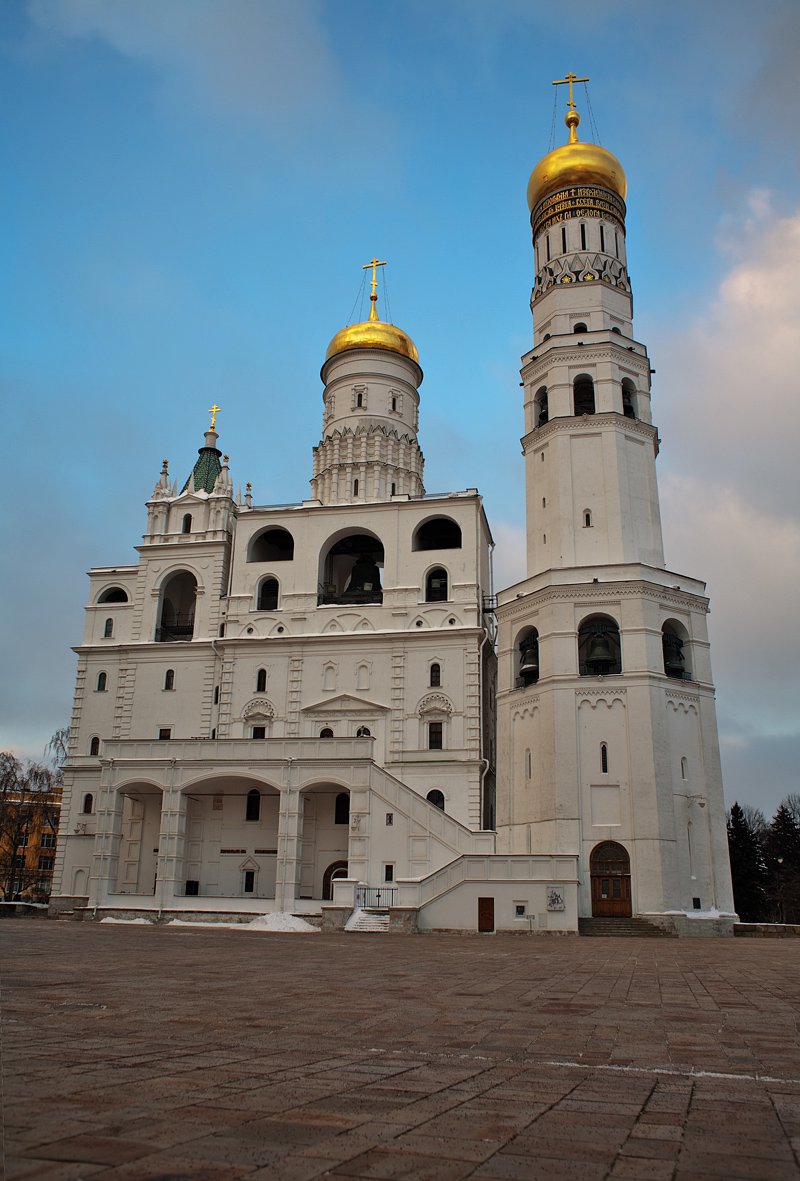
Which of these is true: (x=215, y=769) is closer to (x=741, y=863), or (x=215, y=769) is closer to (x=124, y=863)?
(x=124, y=863)

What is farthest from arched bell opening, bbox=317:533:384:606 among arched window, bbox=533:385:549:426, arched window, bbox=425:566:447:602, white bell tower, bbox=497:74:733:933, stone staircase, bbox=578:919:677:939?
stone staircase, bbox=578:919:677:939

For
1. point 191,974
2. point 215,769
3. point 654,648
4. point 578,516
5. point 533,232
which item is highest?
point 533,232

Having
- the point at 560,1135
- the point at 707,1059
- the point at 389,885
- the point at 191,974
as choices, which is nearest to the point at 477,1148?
the point at 560,1135

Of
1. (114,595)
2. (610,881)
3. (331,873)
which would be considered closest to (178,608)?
(114,595)

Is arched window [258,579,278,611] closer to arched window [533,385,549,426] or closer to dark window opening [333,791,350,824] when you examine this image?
dark window opening [333,791,350,824]

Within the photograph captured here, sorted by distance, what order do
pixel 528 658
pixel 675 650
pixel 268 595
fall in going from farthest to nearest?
1. pixel 268 595
2. pixel 528 658
3. pixel 675 650

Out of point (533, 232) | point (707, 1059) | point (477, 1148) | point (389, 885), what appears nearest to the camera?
point (477, 1148)

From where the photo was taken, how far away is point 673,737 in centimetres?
3400

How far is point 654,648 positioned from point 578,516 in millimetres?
6350

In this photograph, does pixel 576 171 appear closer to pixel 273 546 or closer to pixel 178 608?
pixel 273 546

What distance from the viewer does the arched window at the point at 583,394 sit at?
40250 millimetres

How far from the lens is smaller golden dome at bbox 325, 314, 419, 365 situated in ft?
162

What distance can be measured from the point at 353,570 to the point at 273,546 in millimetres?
4254

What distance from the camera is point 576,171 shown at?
43062 mm
